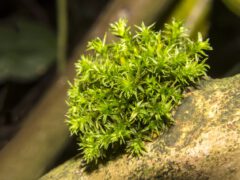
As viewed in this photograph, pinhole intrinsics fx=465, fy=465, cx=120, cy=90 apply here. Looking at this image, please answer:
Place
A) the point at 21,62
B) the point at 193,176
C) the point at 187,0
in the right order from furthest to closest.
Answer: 1. the point at 21,62
2. the point at 187,0
3. the point at 193,176

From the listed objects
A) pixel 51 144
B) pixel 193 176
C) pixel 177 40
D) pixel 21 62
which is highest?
pixel 21 62

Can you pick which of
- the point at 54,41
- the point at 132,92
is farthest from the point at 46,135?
the point at 54,41

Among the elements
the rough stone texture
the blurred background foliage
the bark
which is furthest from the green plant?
the bark

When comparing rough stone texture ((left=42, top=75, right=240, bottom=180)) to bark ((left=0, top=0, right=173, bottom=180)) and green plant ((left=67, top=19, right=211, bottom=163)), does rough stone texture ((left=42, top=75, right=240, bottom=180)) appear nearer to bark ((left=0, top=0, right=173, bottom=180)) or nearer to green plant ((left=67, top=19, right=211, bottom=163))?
green plant ((left=67, top=19, right=211, bottom=163))

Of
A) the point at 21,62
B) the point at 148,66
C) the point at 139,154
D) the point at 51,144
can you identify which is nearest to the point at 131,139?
the point at 139,154

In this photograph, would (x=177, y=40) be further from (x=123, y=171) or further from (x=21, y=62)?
(x=21, y=62)

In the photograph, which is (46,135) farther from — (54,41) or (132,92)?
(54,41)
